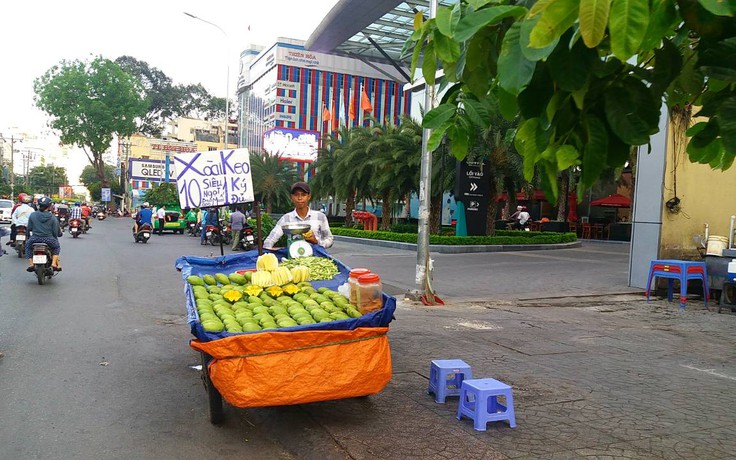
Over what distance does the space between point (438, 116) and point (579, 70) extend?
546mm

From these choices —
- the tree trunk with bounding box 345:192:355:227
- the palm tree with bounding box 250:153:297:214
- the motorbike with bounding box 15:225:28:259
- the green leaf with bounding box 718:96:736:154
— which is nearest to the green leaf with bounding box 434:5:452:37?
the green leaf with bounding box 718:96:736:154

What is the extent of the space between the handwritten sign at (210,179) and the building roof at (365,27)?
2403 centimetres

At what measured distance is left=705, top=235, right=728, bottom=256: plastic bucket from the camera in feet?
35.9

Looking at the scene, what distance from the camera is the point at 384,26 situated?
38.2 metres

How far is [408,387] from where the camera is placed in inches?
206

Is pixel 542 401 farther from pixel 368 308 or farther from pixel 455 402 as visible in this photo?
pixel 368 308

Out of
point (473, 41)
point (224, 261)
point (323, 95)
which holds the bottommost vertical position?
point (224, 261)

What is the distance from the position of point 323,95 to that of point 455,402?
6204 centimetres

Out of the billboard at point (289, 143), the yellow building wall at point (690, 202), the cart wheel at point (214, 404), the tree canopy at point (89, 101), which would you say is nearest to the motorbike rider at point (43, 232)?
the cart wheel at point (214, 404)

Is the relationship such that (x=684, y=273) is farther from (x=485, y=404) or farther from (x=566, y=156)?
(x=566, y=156)

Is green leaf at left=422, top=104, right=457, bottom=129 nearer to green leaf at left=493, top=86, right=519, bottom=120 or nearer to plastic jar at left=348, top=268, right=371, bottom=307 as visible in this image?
green leaf at left=493, top=86, right=519, bottom=120

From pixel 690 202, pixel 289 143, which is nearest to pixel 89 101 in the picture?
pixel 289 143

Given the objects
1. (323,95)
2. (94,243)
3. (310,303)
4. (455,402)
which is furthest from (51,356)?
(323,95)

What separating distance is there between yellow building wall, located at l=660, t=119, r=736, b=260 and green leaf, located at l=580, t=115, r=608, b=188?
11224 mm
